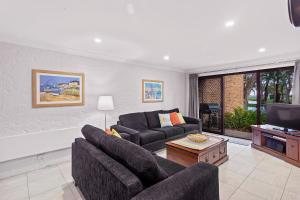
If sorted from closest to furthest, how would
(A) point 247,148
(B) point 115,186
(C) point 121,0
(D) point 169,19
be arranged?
(B) point 115,186 → (C) point 121,0 → (D) point 169,19 → (A) point 247,148

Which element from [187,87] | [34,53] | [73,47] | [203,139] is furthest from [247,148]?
[34,53]

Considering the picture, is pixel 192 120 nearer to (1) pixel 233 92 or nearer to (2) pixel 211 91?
(2) pixel 211 91

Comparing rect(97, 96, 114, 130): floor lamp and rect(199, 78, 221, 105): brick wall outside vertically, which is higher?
rect(199, 78, 221, 105): brick wall outside

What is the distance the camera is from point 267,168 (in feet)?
9.02

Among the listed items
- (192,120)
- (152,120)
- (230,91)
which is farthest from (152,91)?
(230,91)

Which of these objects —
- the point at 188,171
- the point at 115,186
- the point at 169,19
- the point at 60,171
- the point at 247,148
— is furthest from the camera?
Answer: the point at 247,148

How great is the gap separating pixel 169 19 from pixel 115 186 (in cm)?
193

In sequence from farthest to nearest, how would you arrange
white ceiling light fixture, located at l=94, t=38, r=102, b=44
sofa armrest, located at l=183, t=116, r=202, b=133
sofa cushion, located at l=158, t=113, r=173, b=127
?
sofa armrest, located at l=183, t=116, r=202, b=133 < sofa cushion, located at l=158, t=113, r=173, b=127 < white ceiling light fixture, located at l=94, t=38, r=102, b=44

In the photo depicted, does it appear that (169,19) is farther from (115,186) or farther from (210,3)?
(115,186)

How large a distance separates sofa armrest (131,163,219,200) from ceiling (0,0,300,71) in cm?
166

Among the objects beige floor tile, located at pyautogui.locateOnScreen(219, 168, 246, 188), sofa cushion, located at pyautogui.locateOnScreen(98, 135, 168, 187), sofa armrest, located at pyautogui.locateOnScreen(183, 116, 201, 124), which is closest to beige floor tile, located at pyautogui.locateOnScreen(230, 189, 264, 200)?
beige floor tile, located at pyautogui.locateOnScreen(219, 168, 246, 188)

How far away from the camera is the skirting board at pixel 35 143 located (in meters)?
2.49

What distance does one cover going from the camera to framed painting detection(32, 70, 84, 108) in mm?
2801

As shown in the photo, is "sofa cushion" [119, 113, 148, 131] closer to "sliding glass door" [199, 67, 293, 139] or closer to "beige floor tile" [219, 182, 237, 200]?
"beige floor tile" [219, 182, 237, 200]
